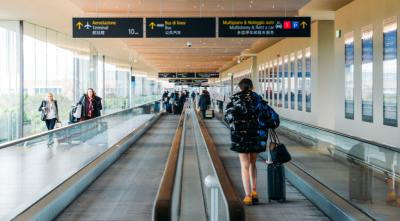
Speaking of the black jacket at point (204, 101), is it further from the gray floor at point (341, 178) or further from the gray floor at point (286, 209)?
the gray floor at point (286, 209)

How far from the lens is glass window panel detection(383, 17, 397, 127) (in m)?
13.8

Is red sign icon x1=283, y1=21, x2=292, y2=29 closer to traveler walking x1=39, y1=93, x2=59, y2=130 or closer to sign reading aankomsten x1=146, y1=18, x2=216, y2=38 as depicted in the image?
sign reading aankomsten x1=146, y1=18, x2=216, y2=38

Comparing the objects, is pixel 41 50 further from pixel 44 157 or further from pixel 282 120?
pixel 44 157

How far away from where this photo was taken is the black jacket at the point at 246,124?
7316mm

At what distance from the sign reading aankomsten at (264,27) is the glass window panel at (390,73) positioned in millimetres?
2990

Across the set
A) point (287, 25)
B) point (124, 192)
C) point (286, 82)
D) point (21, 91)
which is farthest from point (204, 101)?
point (124, 192)

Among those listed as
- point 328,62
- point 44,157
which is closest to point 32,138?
point 44,157

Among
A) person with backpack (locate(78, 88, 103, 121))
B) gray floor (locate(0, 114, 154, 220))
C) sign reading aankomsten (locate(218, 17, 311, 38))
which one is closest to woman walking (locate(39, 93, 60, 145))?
person with backpack (locate(78, 88, 103, 121))

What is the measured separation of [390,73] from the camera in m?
14.0

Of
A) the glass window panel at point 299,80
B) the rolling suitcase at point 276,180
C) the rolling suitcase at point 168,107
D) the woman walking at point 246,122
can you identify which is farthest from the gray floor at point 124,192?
the rolling suitcase at point 168,107

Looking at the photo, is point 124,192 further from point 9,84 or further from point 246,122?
point 9,84

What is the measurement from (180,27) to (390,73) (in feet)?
20.8

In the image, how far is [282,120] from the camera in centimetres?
1698

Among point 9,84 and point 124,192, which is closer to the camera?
point 124,192
